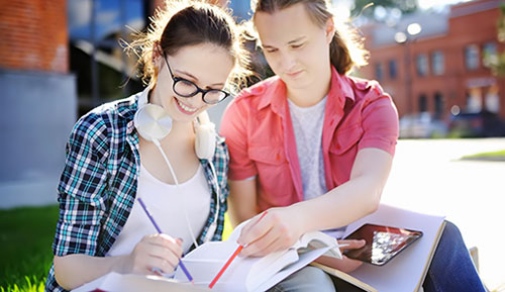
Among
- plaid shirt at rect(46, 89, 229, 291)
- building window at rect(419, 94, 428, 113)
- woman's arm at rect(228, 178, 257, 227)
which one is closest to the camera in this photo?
plaid shirt at rect(46, 89, 229, 291)

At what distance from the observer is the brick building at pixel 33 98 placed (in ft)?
23.7

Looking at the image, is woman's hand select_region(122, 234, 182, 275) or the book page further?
woman's hand select_region(122, 234, 182, 275)

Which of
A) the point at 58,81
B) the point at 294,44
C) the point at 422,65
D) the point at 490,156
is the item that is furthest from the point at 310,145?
the point at 422,65

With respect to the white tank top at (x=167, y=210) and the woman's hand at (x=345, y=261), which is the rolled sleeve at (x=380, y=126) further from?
the white tank top at (x=167, y=210)

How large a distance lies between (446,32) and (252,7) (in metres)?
35.1

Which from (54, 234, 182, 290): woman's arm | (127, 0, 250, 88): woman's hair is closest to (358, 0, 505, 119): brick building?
(127, 0, 250, 88): woman's hair

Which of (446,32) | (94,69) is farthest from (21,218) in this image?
(446,32)

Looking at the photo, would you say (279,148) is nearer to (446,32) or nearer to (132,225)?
(132,225)

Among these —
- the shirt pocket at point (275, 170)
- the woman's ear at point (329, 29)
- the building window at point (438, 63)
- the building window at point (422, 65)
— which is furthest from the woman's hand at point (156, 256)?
the building window at point (422, 65)

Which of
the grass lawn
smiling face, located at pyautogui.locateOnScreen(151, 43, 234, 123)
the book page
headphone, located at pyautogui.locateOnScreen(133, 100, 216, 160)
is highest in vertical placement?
smiling face, located at pyautogui.locateOnScreen(151, 43, 234, 123)

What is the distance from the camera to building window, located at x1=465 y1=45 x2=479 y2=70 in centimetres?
3416

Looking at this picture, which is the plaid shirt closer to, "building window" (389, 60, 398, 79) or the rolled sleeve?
the rolled sleeve

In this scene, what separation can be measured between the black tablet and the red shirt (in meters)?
0.24

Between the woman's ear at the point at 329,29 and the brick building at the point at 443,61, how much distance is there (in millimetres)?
30840
